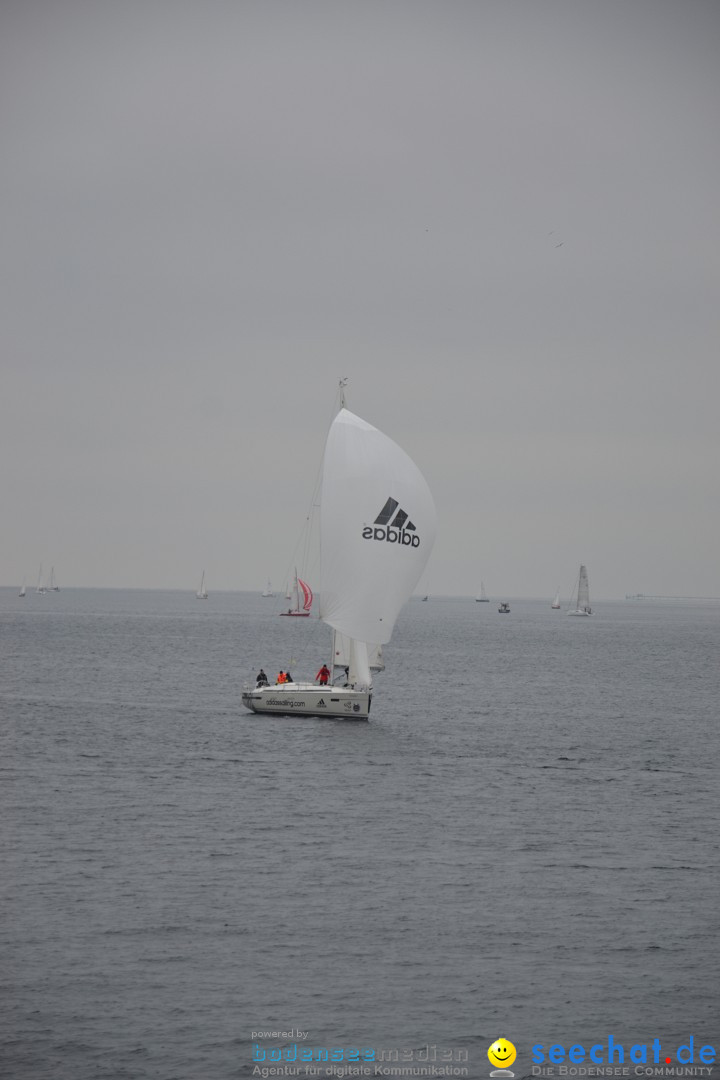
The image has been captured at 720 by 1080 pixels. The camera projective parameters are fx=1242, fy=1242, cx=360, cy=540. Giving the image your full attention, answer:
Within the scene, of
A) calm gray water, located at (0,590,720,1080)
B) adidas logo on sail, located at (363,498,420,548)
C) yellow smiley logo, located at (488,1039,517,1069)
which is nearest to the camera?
yellow smiley logo, located at (488,1039,517,1069)

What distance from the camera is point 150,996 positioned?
23.7m

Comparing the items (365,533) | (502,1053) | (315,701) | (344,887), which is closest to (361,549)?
(365,533)

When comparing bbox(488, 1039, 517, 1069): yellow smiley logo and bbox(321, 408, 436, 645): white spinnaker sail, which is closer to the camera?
bbox(488, 1039, 517, 1069): yellow smiley logo

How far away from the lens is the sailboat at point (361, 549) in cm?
5888

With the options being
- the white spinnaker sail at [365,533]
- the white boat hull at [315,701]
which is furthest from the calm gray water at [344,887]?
the white spinnaker sail at [365,533]

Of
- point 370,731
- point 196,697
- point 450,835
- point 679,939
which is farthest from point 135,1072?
point 196,697

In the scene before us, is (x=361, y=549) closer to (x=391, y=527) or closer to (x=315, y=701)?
(x=391, y=527)

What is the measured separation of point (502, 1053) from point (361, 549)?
38.1m

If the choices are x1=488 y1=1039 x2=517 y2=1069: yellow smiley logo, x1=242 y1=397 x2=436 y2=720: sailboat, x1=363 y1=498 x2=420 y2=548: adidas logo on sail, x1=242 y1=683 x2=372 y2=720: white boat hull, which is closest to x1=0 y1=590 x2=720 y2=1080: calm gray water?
x1=488 y1=1039 x2=517 y2=1069: yellow smiley logo

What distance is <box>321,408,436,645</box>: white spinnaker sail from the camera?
2318 inches

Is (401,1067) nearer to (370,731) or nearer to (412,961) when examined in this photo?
(412,961)

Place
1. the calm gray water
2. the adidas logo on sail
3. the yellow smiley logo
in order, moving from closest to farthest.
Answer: the yellow smiley logo
the calm gray water
the adidas logo on sail

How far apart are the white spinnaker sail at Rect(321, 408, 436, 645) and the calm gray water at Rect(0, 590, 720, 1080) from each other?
5.69 metres

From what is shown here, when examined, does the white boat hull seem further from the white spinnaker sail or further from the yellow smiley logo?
the yellow smiley logo
